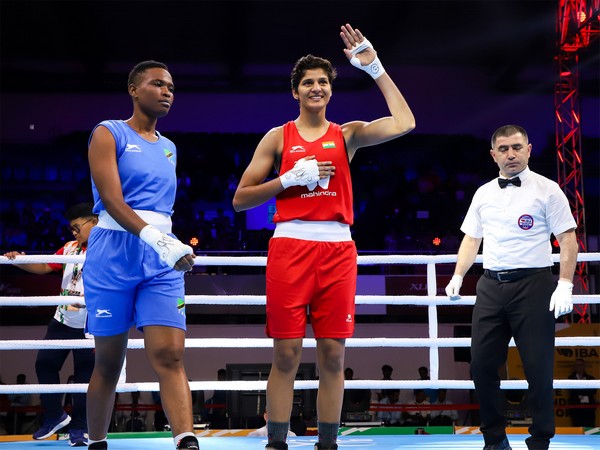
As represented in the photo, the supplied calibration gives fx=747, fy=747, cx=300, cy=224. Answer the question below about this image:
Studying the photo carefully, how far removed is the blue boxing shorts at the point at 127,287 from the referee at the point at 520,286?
61.1 inches

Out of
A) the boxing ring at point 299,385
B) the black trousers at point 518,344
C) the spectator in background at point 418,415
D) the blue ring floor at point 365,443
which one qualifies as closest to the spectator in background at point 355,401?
the spectator in background at point 418,415

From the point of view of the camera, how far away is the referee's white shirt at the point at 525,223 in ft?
11.6

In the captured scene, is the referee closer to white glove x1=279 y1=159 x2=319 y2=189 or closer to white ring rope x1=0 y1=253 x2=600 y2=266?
white ring rope x1=0 y1=253 x2=600 y2=266

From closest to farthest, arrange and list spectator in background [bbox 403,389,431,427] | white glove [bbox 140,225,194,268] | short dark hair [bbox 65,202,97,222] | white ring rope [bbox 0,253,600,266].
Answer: white glove [bbox 140,225,194,268] < white ring rope [bbox 0,253,600,266] < short dark hair [bbox 65,202,97,222] < spectator in background [bbox 403,389,431,427]

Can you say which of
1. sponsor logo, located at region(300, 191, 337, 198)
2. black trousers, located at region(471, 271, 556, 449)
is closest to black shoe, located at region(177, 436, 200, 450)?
sponsor logo, located at region(300, 191, 337, 198)

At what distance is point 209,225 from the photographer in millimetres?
15086

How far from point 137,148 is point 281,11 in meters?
13.0

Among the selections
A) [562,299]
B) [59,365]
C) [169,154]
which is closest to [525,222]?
[562,299]

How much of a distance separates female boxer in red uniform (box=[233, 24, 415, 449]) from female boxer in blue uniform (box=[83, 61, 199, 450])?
0.42m

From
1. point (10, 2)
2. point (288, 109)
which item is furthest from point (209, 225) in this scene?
point (10, 2)

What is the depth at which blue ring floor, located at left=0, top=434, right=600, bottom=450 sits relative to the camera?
3787mm

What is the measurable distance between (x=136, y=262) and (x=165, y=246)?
0.91ft

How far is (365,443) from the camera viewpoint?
402 centimetres

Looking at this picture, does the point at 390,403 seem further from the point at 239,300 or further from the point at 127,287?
the point at 127,287
